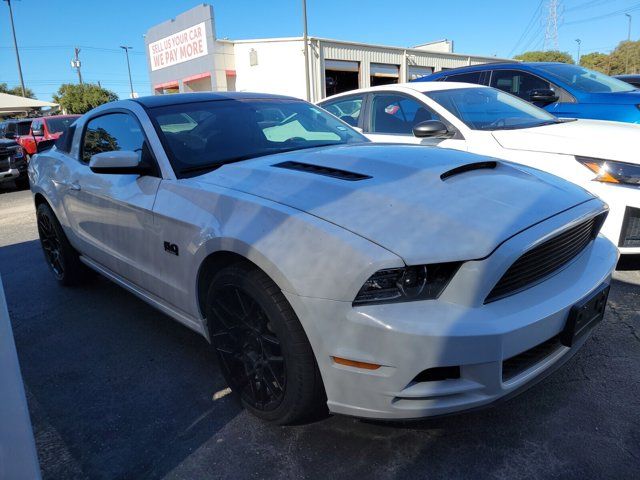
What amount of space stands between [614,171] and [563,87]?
2.85 metres

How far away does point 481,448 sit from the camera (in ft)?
6.51

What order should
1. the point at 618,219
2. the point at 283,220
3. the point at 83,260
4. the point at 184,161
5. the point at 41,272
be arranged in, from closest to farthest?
the point at 283,220
the point at 184,161
the point at 618,219
the point at 83,260
the point at 41,272

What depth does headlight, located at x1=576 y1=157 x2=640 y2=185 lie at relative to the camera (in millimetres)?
3350

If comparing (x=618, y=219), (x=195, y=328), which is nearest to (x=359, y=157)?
(x=195, y=328)

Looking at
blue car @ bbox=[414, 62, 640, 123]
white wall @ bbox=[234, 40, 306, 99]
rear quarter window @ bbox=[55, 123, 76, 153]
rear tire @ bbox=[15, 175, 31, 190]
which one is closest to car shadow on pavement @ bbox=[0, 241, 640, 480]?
rear quarter window @ bbox=[55, 123, 76, 153]

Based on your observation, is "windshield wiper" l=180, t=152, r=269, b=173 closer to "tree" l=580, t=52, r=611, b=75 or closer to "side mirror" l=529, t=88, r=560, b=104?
"side mirror" l=529, t=88, r=560, b=104

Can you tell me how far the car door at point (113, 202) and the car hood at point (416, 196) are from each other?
1.62 feet

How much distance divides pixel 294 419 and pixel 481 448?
781mm

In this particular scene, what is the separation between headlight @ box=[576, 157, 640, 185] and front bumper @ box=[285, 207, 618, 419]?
2072mm

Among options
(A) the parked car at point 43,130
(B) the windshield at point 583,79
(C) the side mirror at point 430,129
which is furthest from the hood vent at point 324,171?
(A) the parked car at point 43,130

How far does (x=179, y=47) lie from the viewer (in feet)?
85.6

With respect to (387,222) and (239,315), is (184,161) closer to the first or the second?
(239,315)

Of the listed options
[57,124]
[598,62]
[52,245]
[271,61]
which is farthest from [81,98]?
[598,62]

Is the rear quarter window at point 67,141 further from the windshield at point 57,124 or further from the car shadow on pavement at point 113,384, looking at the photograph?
the windshield at point 57,124
